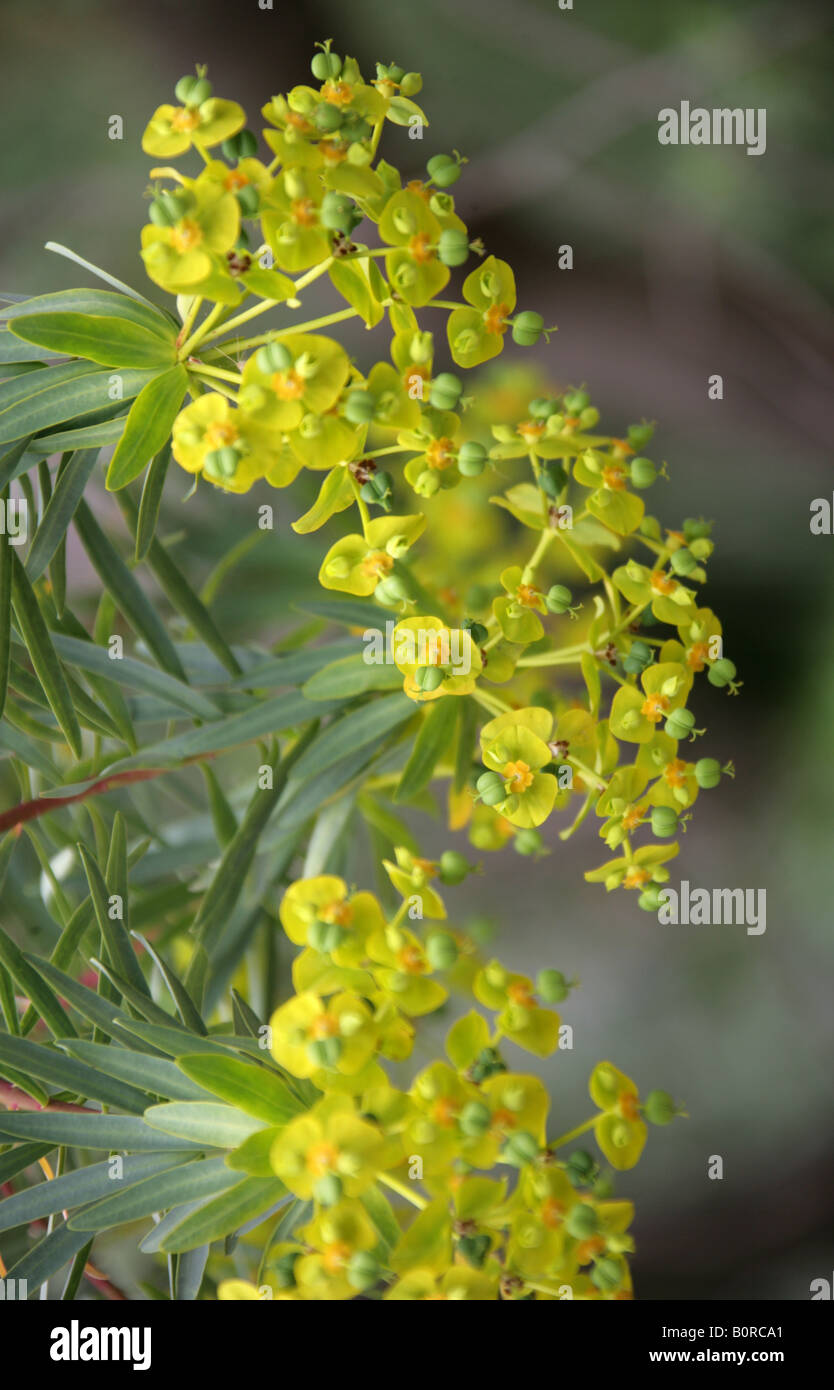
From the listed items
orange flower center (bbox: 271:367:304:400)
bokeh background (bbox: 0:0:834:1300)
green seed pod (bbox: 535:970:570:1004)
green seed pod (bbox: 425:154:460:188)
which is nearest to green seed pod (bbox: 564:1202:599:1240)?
green seed pod (bbox: 535:970:570:1004)

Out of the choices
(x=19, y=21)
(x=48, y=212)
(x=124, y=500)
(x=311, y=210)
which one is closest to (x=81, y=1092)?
(x=124, y=500)

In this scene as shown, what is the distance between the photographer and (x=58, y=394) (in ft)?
1.92

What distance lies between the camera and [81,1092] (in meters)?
0.64

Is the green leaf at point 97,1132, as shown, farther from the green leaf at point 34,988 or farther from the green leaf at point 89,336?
the green leaf at point 89,336

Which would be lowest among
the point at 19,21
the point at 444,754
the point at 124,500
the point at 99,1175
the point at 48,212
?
the point at 99,1175

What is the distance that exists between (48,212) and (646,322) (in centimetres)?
115

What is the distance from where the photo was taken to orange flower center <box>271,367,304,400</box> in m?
0.51

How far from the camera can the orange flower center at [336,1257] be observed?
1.62 ft

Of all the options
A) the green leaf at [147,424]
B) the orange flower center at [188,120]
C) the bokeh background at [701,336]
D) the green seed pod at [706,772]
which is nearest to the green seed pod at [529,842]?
the green seed pod at [706,772]

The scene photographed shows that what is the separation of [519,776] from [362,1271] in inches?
10.1

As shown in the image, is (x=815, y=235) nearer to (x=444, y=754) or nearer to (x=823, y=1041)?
(x=823, y=1041)

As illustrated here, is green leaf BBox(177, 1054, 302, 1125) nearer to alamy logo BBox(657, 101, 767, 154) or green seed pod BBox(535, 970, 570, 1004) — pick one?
green seed pod BBox(535, 970, 570, 1004)

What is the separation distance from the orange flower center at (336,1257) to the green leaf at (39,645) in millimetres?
337
